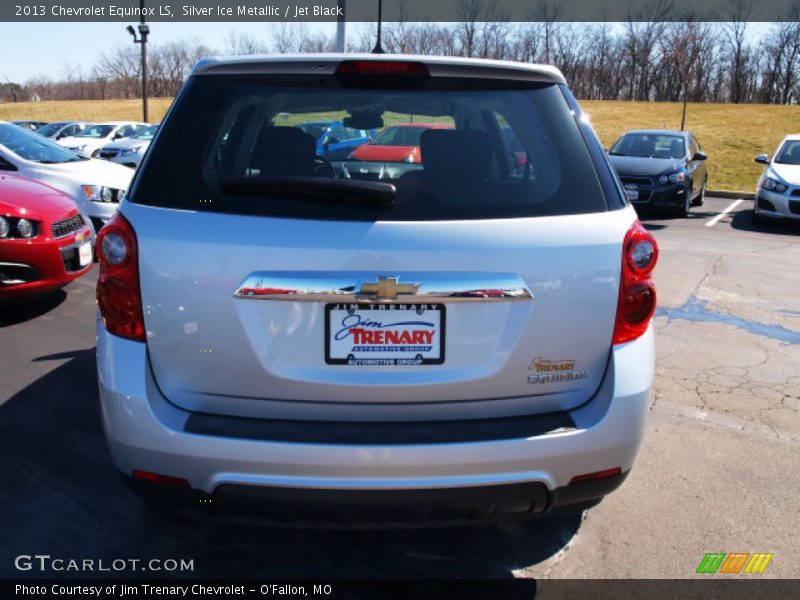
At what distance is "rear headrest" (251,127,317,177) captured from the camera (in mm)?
2273

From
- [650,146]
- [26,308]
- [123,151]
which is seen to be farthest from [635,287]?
[123,151]

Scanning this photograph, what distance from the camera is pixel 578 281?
2.12 meters

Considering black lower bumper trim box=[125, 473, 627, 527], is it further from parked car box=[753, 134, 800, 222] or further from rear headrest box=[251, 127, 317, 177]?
parked car box=[753, 134, 800, 222]

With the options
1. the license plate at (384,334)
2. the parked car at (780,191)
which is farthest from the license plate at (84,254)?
the parked car at (780,191)

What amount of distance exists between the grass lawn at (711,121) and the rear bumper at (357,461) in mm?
18362

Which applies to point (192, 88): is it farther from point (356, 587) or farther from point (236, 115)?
point (356, 587)

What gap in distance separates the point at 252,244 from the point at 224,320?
24 centimetres

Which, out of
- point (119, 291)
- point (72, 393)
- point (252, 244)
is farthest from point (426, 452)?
point (72, 393)

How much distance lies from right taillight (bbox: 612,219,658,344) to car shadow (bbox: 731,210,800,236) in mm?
10636

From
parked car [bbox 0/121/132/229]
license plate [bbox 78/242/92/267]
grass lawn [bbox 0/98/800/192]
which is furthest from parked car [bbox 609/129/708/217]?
license plate [bbox 78/242/92/267]

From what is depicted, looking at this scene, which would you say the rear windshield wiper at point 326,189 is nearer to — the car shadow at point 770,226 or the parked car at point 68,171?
the parked car at point 68,171

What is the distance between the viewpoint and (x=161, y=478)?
212 cm

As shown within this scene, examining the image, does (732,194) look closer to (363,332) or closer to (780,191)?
(780,191)

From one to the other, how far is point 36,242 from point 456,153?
443 cm
